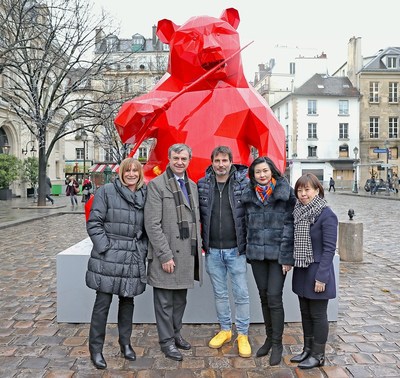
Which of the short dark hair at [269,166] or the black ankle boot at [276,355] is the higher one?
the short dark hair at [269,166]

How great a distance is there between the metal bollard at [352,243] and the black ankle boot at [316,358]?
4585 millimetres

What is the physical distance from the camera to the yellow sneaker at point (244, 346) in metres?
3.71

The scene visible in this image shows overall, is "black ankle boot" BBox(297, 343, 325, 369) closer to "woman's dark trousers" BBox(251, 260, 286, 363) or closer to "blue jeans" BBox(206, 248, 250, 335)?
"woman's dark trousers" BBox(251, 260, 286, 363)

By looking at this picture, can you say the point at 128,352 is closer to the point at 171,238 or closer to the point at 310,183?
the point at 171,238

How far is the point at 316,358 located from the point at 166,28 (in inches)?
150

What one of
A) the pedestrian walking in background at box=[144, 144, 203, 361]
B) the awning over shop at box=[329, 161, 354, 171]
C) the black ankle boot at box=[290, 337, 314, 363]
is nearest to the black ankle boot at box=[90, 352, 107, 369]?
the pedestrian walking in background at box=[144, 144, 203, 361]

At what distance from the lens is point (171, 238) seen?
3.53 m

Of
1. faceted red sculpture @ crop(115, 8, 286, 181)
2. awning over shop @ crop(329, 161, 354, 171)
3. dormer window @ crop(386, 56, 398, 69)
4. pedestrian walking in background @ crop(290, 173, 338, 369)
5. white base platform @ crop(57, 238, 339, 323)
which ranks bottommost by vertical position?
white base platform @ crop(57, 238, 339, 323)

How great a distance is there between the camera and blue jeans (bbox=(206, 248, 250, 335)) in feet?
12.1

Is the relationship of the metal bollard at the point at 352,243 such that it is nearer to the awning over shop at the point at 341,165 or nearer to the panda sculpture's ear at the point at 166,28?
the panda sculpture's ear at the point at 166,28

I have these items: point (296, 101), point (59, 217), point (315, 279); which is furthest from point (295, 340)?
point (296, 101)

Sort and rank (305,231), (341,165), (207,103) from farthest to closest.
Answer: (341,165) < (207,103) < (305,231)

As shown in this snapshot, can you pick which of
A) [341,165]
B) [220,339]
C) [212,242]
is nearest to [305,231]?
[212,242]

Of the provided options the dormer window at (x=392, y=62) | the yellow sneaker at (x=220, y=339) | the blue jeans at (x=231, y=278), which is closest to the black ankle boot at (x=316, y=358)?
the blue jeans at (x=231, y=278)
